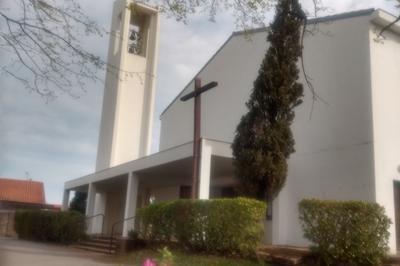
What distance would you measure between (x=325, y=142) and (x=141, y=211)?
5.91 meters

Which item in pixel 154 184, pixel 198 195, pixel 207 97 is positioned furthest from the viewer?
pixel 154 184

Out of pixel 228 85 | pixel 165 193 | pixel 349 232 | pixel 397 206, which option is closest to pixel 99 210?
pixel 165 193

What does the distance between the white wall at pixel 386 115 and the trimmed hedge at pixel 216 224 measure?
145 inches

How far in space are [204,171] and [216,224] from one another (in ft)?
7.64

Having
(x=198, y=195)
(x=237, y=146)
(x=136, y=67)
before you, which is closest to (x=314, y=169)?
(x=237, y=146)

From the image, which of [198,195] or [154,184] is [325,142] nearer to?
[198,195]

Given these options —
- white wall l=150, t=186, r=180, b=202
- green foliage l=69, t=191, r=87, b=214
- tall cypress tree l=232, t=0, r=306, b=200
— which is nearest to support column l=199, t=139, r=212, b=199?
tall cypress tree l=232, t=0, r=306, b=200

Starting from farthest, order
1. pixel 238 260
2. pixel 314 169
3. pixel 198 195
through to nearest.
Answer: pixel 314 169 < pixel 198 195 < pixel 238 260

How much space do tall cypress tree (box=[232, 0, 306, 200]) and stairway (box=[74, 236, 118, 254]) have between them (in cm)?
575

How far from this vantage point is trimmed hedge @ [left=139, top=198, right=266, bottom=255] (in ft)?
36.4

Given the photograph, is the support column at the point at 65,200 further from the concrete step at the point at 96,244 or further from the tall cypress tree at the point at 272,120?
the tall cypress tree at the point at 272,120

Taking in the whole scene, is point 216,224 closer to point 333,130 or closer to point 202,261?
point 202,261

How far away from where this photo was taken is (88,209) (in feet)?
75.0

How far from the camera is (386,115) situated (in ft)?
43.8
